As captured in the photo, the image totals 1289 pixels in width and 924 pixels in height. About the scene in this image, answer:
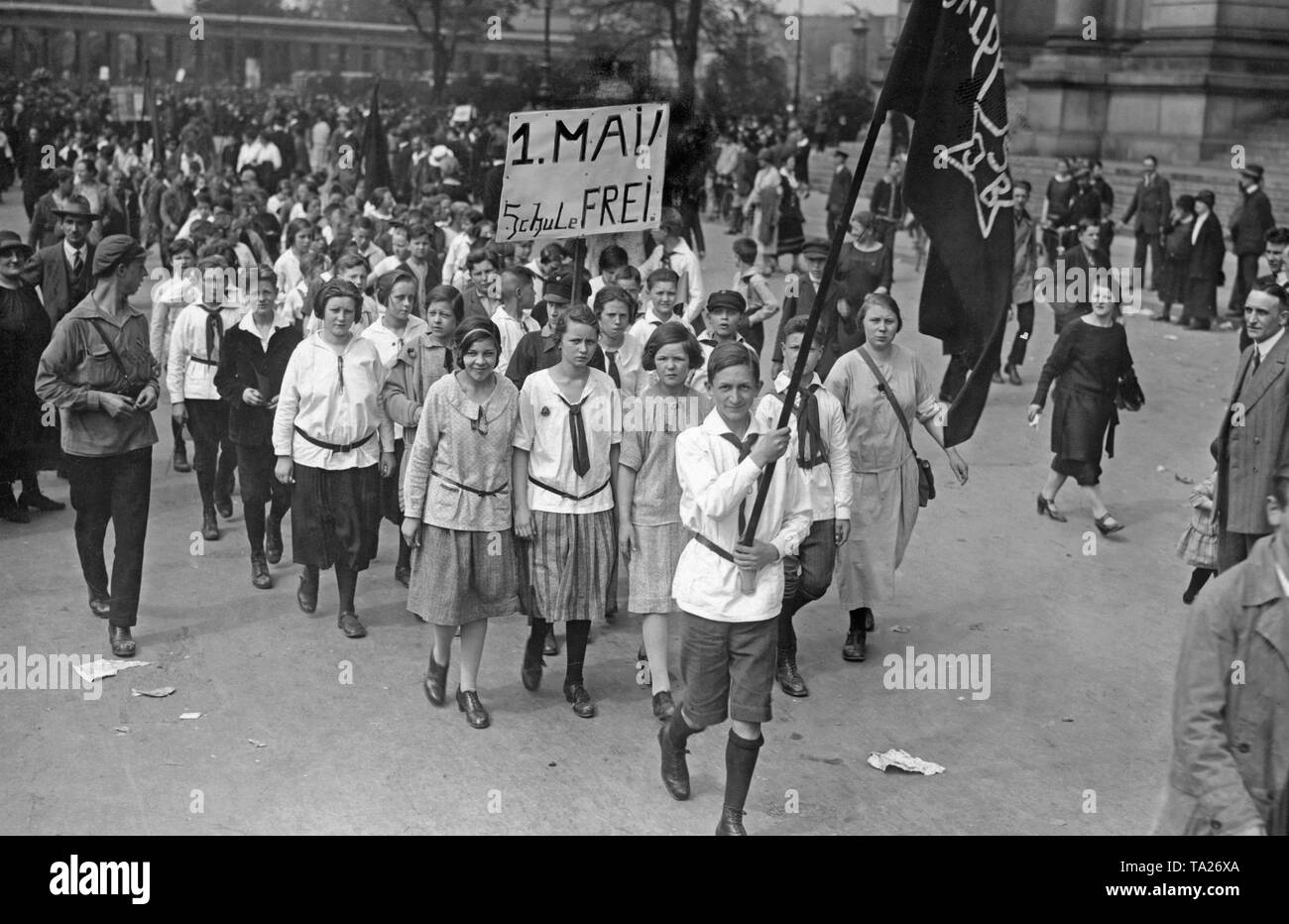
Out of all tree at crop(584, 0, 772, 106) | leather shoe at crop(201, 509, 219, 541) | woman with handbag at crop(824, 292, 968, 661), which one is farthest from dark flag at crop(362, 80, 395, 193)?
tree at crop(584, 0, 772, 106)

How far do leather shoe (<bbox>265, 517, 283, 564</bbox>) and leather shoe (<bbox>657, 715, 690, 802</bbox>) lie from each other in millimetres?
3747

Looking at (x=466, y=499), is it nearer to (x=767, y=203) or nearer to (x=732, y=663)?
(x=732, y=663)

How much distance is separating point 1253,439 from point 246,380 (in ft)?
17.2

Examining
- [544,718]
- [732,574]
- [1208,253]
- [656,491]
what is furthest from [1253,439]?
[1208,253]

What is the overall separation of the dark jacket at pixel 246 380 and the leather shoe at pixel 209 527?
2.94 feet

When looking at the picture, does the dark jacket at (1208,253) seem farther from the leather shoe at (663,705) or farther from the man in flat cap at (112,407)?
the man in flat cap at (112,407)


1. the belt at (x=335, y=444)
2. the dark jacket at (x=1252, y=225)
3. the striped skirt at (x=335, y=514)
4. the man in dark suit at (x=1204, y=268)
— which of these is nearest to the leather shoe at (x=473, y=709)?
the striped skirt at (x=335, y=514)

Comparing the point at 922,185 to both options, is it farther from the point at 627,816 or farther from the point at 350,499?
the point at 350,499

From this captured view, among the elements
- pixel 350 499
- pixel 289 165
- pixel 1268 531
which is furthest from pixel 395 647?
pixel 289 165

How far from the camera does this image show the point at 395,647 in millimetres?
7555

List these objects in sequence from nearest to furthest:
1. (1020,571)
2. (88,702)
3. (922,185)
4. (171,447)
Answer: (922,185)
(88,702)
(1020,571)
(171,447)

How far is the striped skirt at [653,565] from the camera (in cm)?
648

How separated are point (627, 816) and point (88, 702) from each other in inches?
102

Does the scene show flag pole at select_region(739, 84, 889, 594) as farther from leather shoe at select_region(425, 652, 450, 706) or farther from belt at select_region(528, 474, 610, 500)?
leather shoe at select_region(425, 652, 450, 706)
